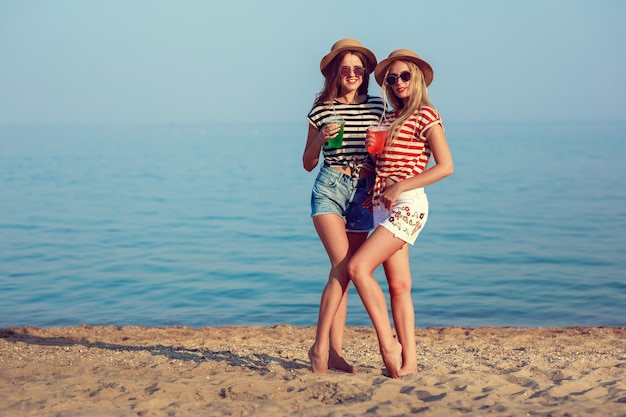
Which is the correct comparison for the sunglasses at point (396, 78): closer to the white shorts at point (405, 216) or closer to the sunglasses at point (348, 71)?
the sunglasses at point (348, 71)

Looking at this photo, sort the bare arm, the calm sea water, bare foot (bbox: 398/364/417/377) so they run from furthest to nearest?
the calm sea water → bare foot (bbox: 398/364/417/377) → the bare arm

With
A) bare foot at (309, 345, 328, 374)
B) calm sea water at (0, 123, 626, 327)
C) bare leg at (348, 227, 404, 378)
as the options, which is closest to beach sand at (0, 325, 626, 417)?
bare foot at (309, 345, 328, 374)

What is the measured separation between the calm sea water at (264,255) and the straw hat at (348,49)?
16.5 feet

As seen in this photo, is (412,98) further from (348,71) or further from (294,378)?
(294,378)

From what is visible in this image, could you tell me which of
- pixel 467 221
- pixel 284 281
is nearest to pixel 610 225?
pixel 467 221

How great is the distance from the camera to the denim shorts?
4.88 m

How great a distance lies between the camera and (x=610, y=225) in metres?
18.1

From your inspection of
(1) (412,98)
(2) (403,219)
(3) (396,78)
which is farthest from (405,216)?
(3) (396,78)

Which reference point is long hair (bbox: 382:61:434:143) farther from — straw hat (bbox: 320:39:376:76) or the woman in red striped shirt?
straw hat (bbox: 320:39:376:76)

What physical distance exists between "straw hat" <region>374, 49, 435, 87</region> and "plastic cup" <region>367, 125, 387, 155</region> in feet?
1.41

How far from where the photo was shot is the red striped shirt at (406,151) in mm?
4680

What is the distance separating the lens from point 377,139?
464cm

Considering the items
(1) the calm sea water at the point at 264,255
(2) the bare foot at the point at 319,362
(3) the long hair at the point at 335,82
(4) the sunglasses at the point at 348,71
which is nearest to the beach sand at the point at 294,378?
(2) the bare foot at the point at 319,362

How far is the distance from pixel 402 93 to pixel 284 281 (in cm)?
761
